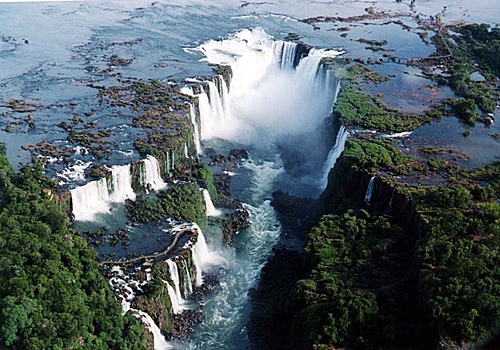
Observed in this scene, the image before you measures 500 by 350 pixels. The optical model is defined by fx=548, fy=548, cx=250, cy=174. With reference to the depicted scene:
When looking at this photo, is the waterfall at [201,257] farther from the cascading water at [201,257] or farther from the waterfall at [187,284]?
the waterfall at [187,284]

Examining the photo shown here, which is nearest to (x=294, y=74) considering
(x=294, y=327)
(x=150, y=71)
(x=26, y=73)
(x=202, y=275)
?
(x=150, y=71)

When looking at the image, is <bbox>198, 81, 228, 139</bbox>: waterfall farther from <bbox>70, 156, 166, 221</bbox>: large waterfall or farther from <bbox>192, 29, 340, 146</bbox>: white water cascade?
<bbox>70, 156, 166, 221</bbox>: large waterfall

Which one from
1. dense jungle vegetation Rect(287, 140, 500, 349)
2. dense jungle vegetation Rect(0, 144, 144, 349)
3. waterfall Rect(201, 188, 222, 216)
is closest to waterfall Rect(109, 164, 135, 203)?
waterfall Rect(201, 188, 222, 216)

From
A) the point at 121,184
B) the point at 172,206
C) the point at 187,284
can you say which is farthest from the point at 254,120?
the point at 187,284

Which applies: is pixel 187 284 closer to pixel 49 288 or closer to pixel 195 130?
pixel 49 288

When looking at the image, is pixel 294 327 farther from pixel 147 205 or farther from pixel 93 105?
pixel 93 105
